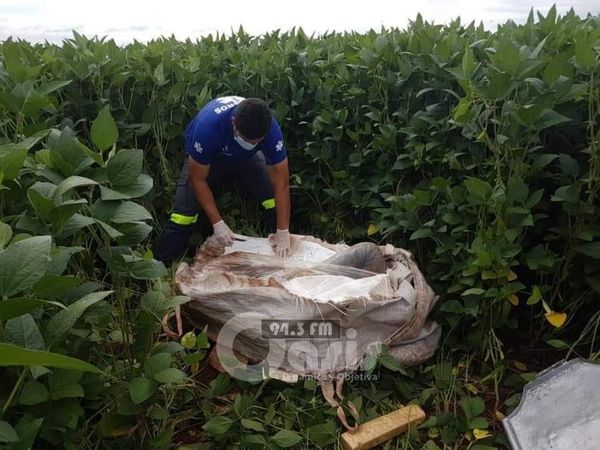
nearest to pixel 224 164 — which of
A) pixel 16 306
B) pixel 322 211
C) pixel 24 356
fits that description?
pixel 322 211

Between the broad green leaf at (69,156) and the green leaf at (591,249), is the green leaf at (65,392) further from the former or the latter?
the green leaf at (591,249)

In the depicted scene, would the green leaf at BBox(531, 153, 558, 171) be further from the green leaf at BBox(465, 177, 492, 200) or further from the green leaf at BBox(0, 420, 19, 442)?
the green leaf at BBox(0, 420, 19, 442)

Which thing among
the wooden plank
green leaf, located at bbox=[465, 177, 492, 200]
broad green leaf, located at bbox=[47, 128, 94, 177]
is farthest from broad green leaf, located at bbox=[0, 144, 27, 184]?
green leaf, located at bbox=[465, 177, 492, 200]

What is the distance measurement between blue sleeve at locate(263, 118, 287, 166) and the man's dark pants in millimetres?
286

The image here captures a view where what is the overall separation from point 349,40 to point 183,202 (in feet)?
5.44

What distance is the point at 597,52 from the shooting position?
7.16ft

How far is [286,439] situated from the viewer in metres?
2.01

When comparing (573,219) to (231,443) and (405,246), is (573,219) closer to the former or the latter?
(405,246)

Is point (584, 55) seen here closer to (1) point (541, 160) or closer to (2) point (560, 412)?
(1) point (541, 160)

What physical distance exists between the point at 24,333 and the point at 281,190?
83.5 inches

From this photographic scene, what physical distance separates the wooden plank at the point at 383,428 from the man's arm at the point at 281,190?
1.31m

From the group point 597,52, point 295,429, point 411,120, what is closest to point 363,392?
point 295,429

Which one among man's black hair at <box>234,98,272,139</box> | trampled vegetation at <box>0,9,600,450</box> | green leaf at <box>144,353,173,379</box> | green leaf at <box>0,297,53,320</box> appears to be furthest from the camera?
man's black hair at <box>234,98,272,139</box>

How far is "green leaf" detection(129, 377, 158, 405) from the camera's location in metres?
1.57
